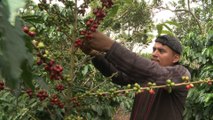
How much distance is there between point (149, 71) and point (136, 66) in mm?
85

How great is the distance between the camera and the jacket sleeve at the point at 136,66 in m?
1.65

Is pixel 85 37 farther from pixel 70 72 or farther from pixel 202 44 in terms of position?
pixel 202 44

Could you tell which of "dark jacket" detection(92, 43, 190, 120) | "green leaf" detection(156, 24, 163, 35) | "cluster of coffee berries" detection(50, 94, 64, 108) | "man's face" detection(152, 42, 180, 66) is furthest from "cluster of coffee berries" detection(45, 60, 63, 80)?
"man's face" detection(152, 42, 180, 66)

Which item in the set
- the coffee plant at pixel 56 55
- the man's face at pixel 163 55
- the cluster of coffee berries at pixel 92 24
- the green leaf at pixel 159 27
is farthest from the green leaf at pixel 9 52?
the man's face at pixel 163 55

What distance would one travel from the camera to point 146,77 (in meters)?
1.80

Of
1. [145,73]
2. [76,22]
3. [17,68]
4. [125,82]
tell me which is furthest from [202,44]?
[17,68]

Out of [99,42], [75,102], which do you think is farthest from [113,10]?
[75,102]

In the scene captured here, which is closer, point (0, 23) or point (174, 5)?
point (0, 23)

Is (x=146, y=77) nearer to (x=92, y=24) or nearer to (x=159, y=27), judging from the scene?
(x=159, y=27)

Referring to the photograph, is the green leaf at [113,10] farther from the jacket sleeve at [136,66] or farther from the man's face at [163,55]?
the man's face at [163,55]

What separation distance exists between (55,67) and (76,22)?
1.17ft

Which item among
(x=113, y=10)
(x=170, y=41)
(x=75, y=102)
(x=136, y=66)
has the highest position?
(x=113, y=10)

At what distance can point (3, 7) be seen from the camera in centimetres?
48

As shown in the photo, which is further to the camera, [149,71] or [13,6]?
[149,71]
